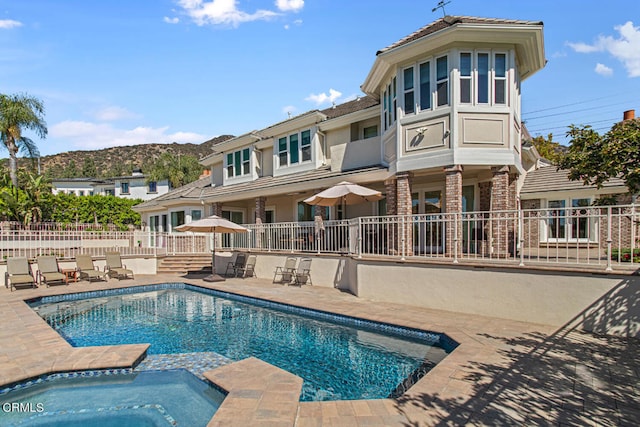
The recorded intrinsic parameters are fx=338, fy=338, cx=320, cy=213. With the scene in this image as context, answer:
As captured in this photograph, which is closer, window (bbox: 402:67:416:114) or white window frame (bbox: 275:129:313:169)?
window (bbox: 402:67:416:114)

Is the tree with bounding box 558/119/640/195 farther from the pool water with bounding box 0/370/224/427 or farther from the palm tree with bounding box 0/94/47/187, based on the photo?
the palm tree with bounding box 0/94/47/187

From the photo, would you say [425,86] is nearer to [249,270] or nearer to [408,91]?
[408,91]

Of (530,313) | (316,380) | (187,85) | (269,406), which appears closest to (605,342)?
(530,313)

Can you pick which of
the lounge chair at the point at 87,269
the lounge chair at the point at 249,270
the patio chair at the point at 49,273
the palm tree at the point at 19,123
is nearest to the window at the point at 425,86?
the lounge chair at the point at 249,270

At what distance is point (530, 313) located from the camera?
7.85m

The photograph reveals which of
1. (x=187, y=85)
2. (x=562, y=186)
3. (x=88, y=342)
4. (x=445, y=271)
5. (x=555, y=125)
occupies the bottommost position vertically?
(x=88, y=342)

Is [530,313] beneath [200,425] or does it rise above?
above

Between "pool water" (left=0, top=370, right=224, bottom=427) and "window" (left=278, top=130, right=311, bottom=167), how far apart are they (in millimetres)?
13620

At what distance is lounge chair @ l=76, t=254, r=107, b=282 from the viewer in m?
14.8

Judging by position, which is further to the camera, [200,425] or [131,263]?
[131,263]

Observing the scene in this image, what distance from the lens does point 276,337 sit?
8.18m

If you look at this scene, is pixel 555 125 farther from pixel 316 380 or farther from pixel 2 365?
pixel 2 365

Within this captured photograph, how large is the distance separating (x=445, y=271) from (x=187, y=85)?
1644cm

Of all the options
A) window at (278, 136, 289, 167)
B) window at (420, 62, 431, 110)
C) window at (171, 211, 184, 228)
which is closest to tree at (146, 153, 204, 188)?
window at (171, 211, 184, 228)
